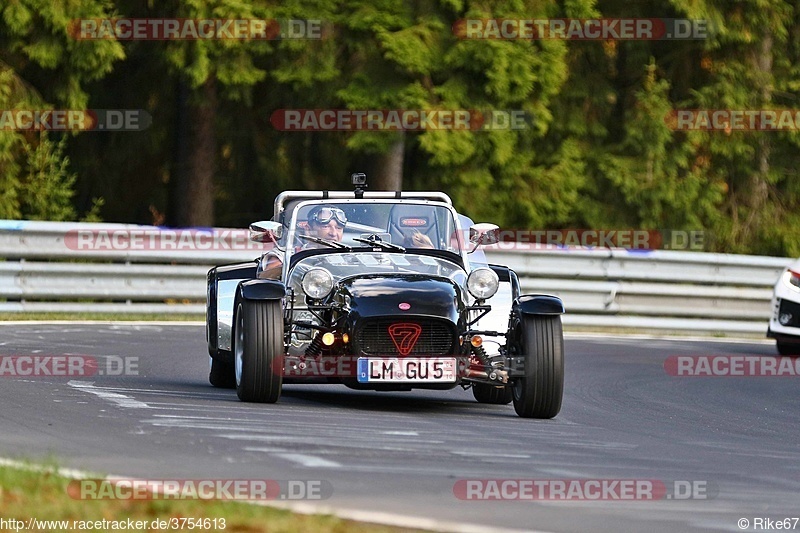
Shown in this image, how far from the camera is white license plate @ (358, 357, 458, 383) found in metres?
10.5

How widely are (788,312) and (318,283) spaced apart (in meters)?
8.43

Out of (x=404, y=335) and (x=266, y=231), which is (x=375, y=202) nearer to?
(x=266, y=231)

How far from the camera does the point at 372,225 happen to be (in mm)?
12203

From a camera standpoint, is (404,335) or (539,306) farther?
(539,306)

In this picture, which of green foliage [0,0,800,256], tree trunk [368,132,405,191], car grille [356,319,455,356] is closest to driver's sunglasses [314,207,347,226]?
car grille [356,319,455,356]

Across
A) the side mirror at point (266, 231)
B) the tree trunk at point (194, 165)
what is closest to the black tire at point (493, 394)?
the side mirror at point (266, 231)

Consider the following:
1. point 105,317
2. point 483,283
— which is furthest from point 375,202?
point 105,317

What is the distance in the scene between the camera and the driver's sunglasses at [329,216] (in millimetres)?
12250

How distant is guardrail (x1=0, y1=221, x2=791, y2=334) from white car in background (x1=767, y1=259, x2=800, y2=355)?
3785mm

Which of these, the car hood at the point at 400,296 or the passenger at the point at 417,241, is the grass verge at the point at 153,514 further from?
the passenger at the point at 417,241

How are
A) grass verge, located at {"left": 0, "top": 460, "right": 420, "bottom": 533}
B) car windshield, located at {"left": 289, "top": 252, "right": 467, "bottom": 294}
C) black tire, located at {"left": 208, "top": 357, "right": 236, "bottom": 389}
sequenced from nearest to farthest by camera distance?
grass verge, located at {"left": 0, "top": 460, "right": 420, "bottom": 533} < car windshield, located at {"left": 289, "top": 252, "right": 467, "bottom": 294} < black tire, located at {"left": 208, "top": 357, "right": 236, "bottom": 389}

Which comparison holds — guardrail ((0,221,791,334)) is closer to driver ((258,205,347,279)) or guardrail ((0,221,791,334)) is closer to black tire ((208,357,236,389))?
black tire ((208,357,236,389))

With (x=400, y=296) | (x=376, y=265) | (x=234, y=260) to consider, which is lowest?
(x=400, y=296)

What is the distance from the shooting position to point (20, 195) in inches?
893
